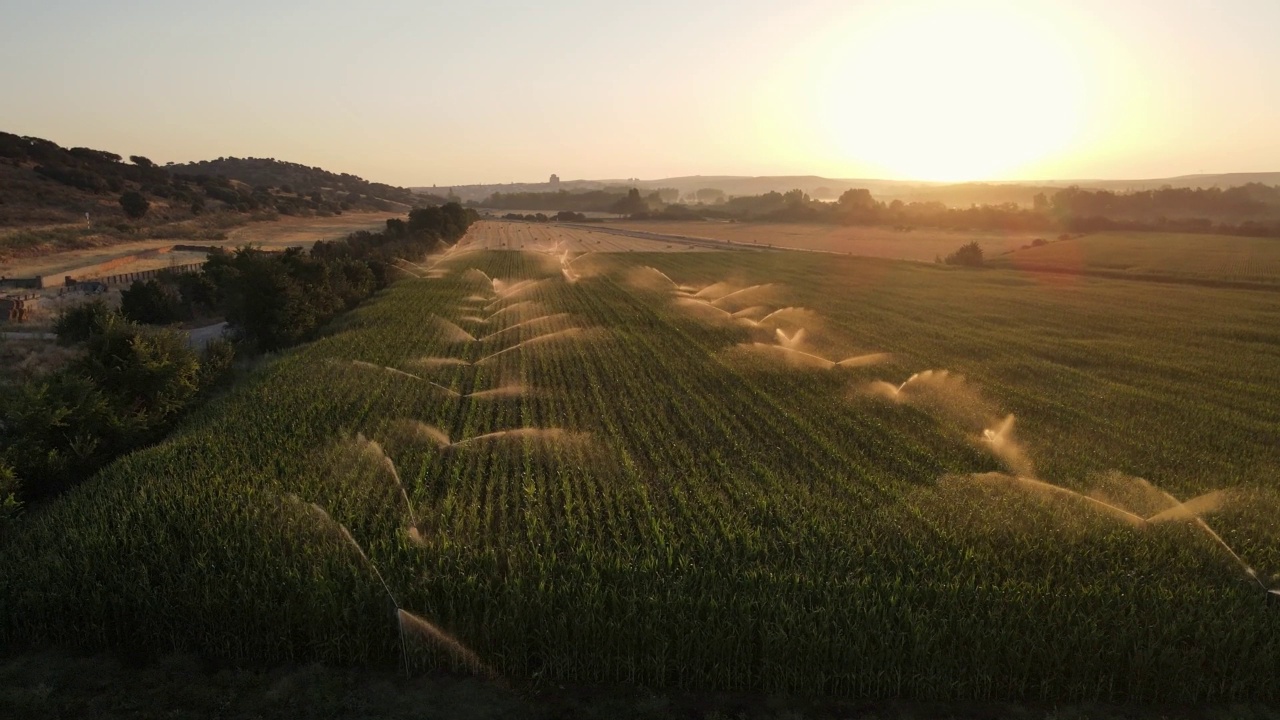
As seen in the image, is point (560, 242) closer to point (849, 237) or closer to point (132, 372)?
point (849, 237)

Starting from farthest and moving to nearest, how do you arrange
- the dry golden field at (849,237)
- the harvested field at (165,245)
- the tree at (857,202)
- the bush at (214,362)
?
the tree at (857,202), the dry golden field at (849,237), the harvested field at (165,245), the bush at (214,362)

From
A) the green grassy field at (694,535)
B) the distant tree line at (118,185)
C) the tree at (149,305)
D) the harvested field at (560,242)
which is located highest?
the distant tree line at (118,185)

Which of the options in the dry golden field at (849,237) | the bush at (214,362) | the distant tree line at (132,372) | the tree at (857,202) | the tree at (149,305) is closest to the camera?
the distant tree line at (132,372)

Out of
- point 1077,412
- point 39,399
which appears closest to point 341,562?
point 39,399

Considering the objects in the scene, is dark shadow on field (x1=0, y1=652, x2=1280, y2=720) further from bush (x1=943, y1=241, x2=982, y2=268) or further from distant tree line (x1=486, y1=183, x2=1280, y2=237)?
distant tree line (x1=486, y1=183, x2=1280, y2=237)

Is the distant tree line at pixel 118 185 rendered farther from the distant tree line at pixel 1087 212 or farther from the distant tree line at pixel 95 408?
the distant tree line at pixel 1087 212

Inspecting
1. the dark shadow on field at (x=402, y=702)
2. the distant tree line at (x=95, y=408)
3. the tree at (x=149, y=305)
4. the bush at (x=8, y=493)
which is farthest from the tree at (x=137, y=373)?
the tree at (x=149, y=305)
